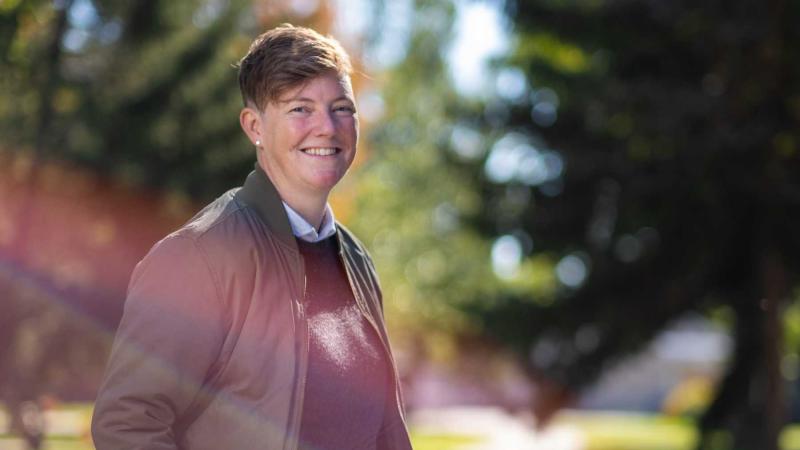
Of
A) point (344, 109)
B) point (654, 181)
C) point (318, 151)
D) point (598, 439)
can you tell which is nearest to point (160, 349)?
point (318, 151)

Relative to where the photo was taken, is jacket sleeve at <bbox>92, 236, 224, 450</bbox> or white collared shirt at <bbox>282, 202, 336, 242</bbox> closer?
jacket sleeve at <bbox>92, 236, 224, 450</bbox>

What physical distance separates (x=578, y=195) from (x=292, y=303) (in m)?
16.1

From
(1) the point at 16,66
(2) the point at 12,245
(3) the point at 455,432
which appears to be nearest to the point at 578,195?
(2) the point at 12,245

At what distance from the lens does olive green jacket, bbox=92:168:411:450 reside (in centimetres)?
250

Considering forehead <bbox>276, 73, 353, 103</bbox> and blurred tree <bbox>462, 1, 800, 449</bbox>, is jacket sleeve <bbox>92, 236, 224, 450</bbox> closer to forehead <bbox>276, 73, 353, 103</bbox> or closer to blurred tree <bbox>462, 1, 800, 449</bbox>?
forehead <bbox>276, 73, 353, 103</bbox>

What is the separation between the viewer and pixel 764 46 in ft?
54.1

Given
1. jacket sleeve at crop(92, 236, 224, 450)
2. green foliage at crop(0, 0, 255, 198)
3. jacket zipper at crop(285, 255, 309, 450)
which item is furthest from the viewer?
green foliage at crop(0, 0, 255, 198)

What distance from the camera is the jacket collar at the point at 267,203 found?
2.80m

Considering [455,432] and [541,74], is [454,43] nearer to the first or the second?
[541,74]

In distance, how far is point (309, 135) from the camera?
2.84 metres

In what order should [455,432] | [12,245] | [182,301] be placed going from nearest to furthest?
[182,301], [12,245], [455,432]

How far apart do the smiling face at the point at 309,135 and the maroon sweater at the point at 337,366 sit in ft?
0.49

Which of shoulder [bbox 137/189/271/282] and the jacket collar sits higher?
the jacket collar

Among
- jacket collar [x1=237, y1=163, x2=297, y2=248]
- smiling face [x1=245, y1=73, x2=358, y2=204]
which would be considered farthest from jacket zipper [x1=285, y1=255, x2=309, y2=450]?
smiling face [x1=245, y1=73, x2=358, y2=204]
